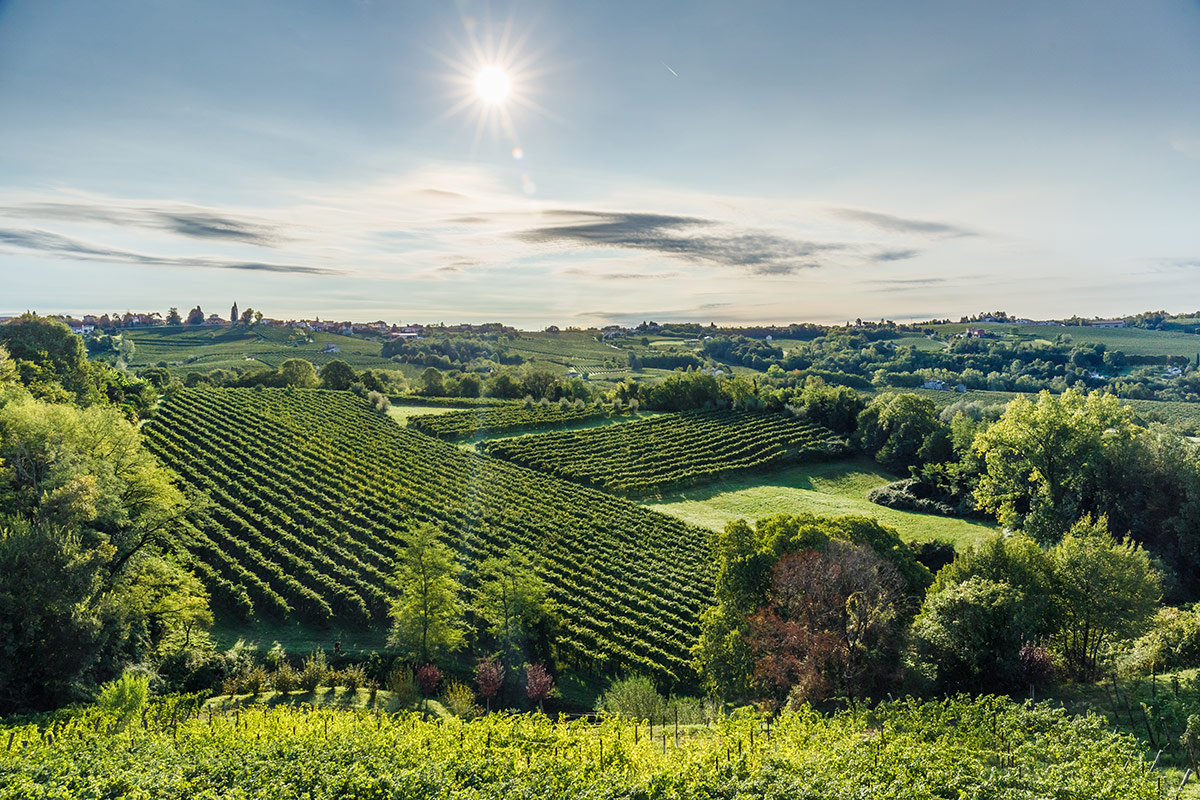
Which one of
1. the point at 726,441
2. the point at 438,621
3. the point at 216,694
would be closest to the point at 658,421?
the point at 726,441

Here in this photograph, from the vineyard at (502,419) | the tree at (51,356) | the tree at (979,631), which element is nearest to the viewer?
the tree at (979,631)

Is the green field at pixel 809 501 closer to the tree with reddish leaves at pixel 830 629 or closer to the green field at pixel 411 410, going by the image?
the tree with reddish leaves at pixel 830 629

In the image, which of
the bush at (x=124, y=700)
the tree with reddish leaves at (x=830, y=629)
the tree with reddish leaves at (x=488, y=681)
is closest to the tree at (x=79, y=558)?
the bush at (x=124, y=700)

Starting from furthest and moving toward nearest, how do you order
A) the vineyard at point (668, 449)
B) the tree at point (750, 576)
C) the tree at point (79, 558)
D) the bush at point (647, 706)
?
1. the vineyard at point (668, 449)
2. the tree at point (750, 576)
3. the bush at point (647, 706)
4. the tree at point (79, 558)

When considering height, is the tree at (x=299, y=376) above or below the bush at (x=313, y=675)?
above

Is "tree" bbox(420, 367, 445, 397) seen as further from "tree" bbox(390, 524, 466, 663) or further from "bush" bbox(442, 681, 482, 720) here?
"bush" bbox(442, 681, 482, 720)

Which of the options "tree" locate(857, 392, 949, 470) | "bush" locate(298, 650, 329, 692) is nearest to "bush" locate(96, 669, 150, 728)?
"bush" locate(298, 650, 329, 692)
